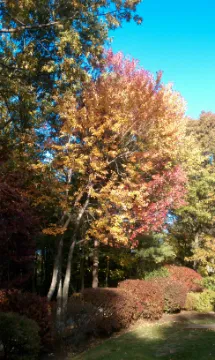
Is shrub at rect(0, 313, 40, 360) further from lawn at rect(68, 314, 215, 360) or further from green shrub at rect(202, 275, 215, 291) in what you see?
green shrub at rect(202, 275, 215, 291)

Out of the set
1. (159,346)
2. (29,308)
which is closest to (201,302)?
(159,346)

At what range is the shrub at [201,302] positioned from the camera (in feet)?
49.1

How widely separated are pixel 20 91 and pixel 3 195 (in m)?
3.05

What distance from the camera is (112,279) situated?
18891 millimetres

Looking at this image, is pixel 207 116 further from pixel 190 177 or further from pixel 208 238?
→ pixel 208 238

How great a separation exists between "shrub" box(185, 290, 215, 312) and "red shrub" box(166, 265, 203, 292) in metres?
1.31

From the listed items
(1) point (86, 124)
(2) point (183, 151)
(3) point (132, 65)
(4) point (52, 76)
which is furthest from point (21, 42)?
(2) point (183, 151)

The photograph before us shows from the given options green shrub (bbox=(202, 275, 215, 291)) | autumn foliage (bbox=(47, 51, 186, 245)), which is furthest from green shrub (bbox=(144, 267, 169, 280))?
autumn foliage (bbox=(47, 51, 186, 245))

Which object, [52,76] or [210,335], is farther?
[52,76]

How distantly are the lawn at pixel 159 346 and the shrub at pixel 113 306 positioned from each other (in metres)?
0.64

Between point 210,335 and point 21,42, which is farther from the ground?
point 21,42

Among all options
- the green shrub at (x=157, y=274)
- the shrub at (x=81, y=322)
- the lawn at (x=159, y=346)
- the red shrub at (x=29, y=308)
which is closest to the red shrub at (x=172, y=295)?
the green shrub at (x=157, y=274)

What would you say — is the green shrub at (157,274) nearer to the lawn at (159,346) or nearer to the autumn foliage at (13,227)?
the lawn at (159,346)

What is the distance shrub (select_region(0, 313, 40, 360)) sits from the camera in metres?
6.98
